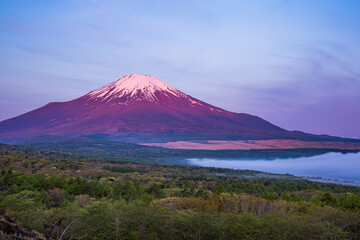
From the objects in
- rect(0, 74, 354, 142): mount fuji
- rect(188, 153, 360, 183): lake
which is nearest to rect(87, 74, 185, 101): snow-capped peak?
rect(0, 74, 354, 142): mount fuji

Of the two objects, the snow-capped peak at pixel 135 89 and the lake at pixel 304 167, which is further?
the snow-capped peak at pixel 135 89

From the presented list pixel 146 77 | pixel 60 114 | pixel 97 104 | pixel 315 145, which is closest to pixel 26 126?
pixel 60 114

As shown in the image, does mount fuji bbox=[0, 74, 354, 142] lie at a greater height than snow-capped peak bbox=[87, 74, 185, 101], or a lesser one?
lesser

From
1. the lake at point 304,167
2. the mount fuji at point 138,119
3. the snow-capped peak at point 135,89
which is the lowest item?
the lake at point 304,167

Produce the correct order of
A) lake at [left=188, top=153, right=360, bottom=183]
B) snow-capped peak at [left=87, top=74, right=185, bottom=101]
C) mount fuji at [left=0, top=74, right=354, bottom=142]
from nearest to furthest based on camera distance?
1. lake at [left=188, top=153, right=360, bottom=183]
2. mount fuji at [left=0, top=74, right=354, bottom=142]
3. snow-capped peak at [left=87, top=74, right=185, bottom=101]

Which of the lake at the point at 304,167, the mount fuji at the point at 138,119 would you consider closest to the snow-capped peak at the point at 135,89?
the mount fuji at the point at 138,119

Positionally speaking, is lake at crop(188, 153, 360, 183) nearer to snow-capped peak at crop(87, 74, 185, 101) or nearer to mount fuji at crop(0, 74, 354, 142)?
mount fuji at crop(0, 74, 354, 142)

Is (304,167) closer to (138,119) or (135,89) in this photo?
(138,119)

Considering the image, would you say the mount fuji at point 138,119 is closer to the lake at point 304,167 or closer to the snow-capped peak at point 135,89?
the snow-capped peak at point 135,89
